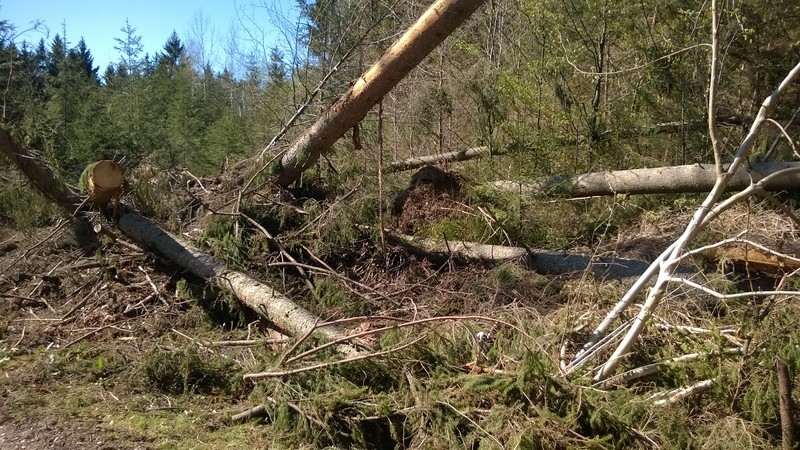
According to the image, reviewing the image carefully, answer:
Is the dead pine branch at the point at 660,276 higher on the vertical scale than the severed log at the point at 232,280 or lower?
lower

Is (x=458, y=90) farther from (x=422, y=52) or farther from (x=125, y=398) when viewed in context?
(x=125, y=398)

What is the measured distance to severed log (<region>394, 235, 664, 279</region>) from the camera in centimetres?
552

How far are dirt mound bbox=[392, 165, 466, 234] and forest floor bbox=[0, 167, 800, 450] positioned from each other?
17 millimetres

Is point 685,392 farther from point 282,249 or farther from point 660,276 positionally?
point 282,249

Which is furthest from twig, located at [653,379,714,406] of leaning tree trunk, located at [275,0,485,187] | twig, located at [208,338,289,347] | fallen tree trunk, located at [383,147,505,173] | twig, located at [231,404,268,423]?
fallen tree trunk, located at [383,147,505,173]

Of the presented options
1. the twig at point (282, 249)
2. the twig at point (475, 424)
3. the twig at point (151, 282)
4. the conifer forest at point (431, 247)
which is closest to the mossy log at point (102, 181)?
the conifer forest at point (431, 247)

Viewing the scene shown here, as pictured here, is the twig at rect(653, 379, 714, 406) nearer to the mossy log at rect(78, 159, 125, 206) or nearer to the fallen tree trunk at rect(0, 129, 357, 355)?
the fallen tree trunk at rect(0, 129, 357, 355)

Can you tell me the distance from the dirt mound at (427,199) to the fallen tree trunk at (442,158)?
1.44 m

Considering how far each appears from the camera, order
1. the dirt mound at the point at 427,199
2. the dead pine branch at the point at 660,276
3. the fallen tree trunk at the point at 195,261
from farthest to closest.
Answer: the dirt mound at the point at 427,199
the fallen tree trunk at the point at 195,261
the dead pine branch at the point at 660,276

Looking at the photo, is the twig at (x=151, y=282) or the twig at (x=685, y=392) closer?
the twig at (x=685, y=392)

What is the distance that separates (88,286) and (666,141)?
21.1ft

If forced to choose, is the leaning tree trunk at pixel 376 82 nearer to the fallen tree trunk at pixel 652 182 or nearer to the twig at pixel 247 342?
the fallen tree trunk at pixel 652 182

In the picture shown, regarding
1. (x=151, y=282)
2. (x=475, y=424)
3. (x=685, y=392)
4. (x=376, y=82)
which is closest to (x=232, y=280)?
(x=151, y=282)

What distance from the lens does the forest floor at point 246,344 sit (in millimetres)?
3463
